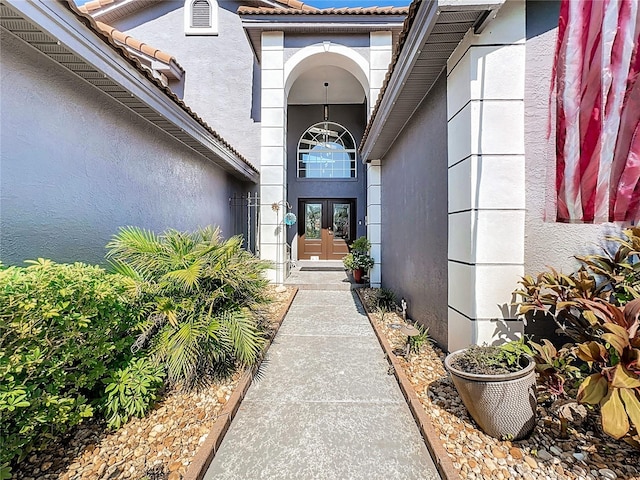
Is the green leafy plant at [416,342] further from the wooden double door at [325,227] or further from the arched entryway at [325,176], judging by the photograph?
the wooden double door at [325,227]

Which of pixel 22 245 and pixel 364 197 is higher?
pixel 364 197

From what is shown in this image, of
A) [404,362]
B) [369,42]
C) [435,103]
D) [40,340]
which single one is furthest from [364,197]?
[40,340]

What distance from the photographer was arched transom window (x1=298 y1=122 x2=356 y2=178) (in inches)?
530

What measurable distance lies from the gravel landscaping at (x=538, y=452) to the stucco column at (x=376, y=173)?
577 centimetres

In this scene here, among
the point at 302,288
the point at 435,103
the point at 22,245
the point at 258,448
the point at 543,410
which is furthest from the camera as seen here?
the point at 302,288

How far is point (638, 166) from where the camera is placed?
2.64m

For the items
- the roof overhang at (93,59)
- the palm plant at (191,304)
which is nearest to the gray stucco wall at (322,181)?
the roof overhang at (93,59)

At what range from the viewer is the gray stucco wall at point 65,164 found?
2863mm

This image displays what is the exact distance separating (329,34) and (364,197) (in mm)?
6212

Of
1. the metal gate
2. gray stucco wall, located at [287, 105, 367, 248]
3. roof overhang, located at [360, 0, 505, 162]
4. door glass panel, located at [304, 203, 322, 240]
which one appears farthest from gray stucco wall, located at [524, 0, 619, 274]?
door glass panel, located at [304, 203, 322, 240]

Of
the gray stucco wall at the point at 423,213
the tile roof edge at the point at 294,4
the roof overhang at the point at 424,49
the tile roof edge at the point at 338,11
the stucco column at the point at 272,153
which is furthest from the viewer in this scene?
the tile roof edge at the point at 294,4

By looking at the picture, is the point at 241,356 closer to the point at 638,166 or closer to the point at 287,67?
the point at 638,166

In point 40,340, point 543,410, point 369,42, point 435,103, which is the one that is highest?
point 369,42

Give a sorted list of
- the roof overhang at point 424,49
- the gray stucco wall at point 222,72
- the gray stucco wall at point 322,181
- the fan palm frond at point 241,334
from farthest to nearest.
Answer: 1. the gray stucco wall at point 322,181
2. the gray stucco wall at point 222,72
3. the fan palm frond at point 241,334
4. the roof overhang at point 424,49
